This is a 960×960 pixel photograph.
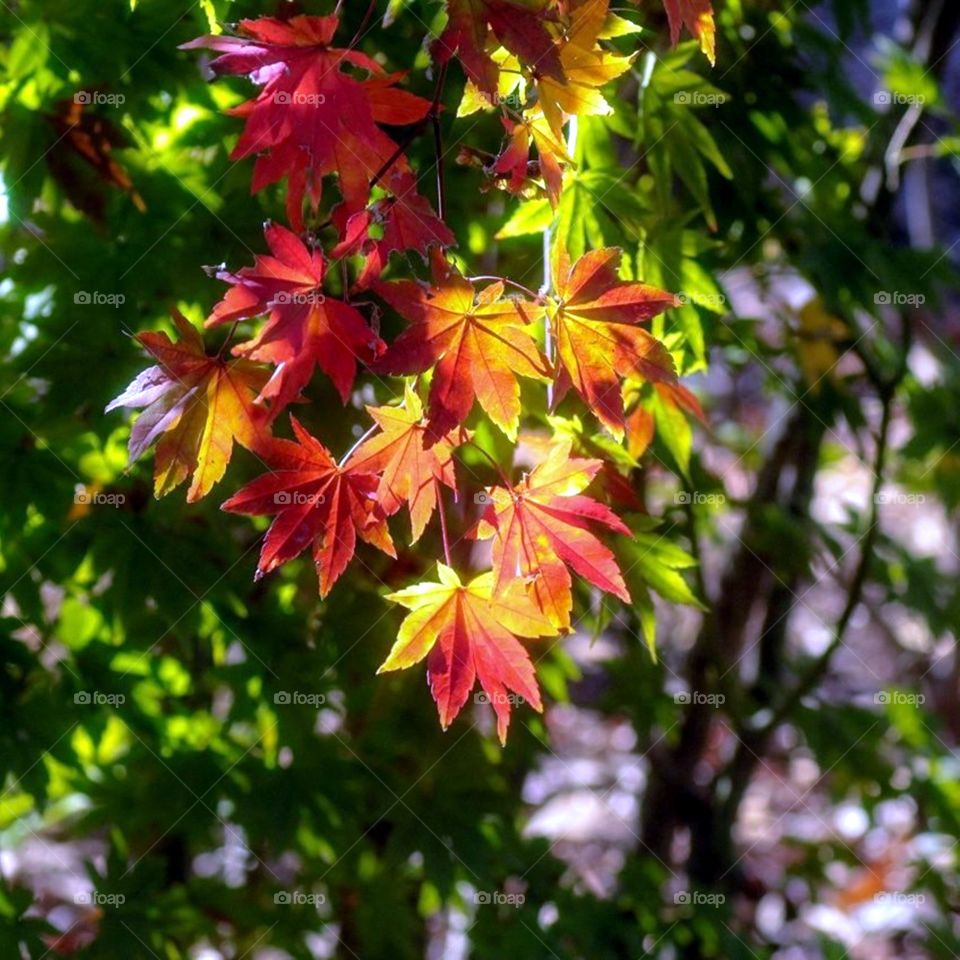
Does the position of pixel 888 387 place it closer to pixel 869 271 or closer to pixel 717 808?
pixel 869 271

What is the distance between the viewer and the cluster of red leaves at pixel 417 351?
0.79 meters

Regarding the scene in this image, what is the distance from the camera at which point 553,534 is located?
0.89m

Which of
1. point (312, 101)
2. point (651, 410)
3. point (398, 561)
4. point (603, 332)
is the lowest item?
point (398, 561)

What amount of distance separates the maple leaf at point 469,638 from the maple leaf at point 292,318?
191 mm

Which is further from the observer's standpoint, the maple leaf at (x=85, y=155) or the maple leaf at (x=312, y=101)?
the maple leaf at (x=85, y=155)

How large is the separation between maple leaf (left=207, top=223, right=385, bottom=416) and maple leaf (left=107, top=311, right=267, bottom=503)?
0.25 ft

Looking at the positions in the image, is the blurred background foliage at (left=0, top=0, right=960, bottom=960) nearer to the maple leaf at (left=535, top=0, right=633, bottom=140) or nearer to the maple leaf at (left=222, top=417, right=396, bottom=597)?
the maple leaf at (left=535, top=0, right=633, bottom=140)

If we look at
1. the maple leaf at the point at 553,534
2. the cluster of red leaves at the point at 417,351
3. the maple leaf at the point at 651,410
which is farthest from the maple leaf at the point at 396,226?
the maple leaf at the point at 651,410

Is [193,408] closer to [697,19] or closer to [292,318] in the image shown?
[292,318]

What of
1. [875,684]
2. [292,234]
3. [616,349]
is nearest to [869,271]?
[616,349]

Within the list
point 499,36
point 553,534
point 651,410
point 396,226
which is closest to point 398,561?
point 651,410

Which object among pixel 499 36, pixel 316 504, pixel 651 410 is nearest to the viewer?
pixel 499 36

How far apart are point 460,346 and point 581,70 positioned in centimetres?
25

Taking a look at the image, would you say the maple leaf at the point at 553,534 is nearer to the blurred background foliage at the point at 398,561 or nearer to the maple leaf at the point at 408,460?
the maple leaf at the point at 408,460
